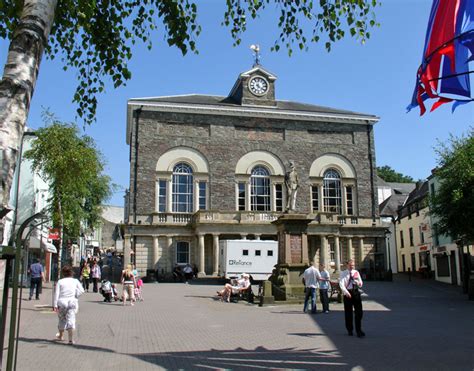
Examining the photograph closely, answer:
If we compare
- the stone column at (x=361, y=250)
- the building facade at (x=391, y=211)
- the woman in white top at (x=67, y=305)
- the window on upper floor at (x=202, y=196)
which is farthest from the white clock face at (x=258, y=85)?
the woman in white top at (x=67, y=305)

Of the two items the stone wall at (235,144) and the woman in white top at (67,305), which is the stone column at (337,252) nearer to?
the stone wall at (235,144)

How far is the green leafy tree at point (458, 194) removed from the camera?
22.1m

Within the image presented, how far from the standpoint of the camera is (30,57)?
514 cm

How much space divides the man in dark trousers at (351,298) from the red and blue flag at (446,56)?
4.66 metres

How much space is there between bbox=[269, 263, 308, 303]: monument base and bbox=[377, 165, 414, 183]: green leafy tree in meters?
64.8

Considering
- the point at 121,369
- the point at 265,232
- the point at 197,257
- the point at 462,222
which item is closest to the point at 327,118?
the point at 265,232

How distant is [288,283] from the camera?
2008 cm

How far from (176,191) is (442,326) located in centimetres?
2765

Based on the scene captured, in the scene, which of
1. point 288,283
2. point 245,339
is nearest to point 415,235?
point 288,283

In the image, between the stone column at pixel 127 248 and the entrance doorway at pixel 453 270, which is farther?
the stone column at pixel 127 248

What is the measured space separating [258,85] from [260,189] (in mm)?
9054

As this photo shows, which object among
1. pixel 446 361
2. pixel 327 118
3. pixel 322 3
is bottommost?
pixel 446 361

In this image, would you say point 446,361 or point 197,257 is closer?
point 446,361

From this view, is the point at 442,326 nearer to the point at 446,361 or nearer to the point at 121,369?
the point at 446,361
